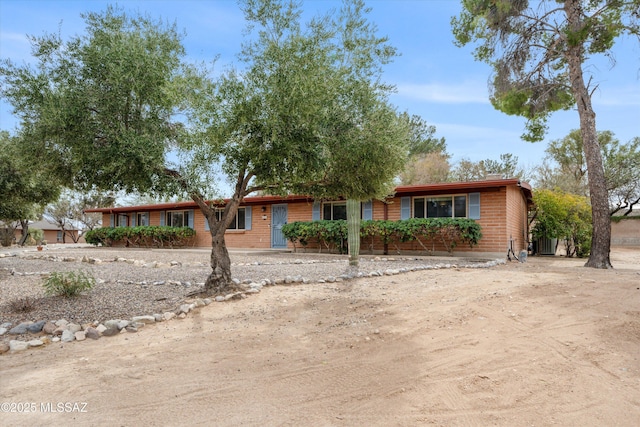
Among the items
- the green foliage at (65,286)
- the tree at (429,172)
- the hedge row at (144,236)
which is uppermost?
the tree at (429,172)

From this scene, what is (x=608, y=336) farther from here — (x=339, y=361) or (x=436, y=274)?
(x=436, y=274)

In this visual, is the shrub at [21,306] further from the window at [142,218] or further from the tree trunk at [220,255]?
the window at [142,218]

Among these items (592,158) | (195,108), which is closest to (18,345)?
(195,108)

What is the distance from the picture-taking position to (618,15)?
10734 mm

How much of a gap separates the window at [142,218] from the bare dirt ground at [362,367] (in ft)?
63.1

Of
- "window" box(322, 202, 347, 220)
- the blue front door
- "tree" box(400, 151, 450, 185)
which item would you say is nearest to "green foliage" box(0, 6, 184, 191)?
"window" box(322, 202, 347, 220)

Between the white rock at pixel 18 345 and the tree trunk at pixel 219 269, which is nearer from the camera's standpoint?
the white rock at pixel 18 345

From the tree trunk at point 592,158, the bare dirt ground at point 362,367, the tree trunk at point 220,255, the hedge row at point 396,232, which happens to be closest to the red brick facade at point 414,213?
the hedge row at point 396,232

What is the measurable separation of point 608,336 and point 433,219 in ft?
30.4

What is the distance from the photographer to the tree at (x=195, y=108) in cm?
522

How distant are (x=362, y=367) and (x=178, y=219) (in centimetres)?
1949

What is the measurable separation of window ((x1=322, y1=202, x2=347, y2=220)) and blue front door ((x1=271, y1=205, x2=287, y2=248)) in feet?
7.10

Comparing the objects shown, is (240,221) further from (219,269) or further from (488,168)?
(488,168)

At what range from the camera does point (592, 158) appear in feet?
34.0
